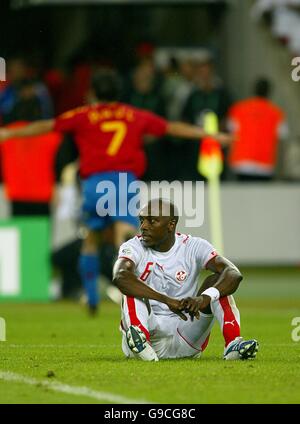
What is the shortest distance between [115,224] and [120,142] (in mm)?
827

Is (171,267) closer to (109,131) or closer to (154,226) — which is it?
(154,226)

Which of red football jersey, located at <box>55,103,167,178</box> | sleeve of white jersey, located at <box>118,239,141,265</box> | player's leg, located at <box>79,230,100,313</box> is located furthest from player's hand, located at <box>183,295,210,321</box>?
player's leg, located at <box>79,230,100,313</box>

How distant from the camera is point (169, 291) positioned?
9.38 m

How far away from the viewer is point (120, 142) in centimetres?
1419

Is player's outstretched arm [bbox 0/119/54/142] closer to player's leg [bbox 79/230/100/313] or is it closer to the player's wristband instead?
player's leg [bbox 79/230/100/313]

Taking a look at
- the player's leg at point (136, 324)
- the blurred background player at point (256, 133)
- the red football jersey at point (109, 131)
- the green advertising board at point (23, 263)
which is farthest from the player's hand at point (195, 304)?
the blurred background player at point (256, 133)

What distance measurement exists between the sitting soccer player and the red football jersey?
4.69 m

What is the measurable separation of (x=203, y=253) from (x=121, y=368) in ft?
3.20

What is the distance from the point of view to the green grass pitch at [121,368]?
7707 mm

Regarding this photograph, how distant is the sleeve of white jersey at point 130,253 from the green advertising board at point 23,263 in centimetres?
752

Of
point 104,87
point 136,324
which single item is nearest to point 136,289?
point 136,324

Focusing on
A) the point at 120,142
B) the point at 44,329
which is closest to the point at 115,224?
the point at 120,142

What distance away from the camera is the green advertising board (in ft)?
55.2
